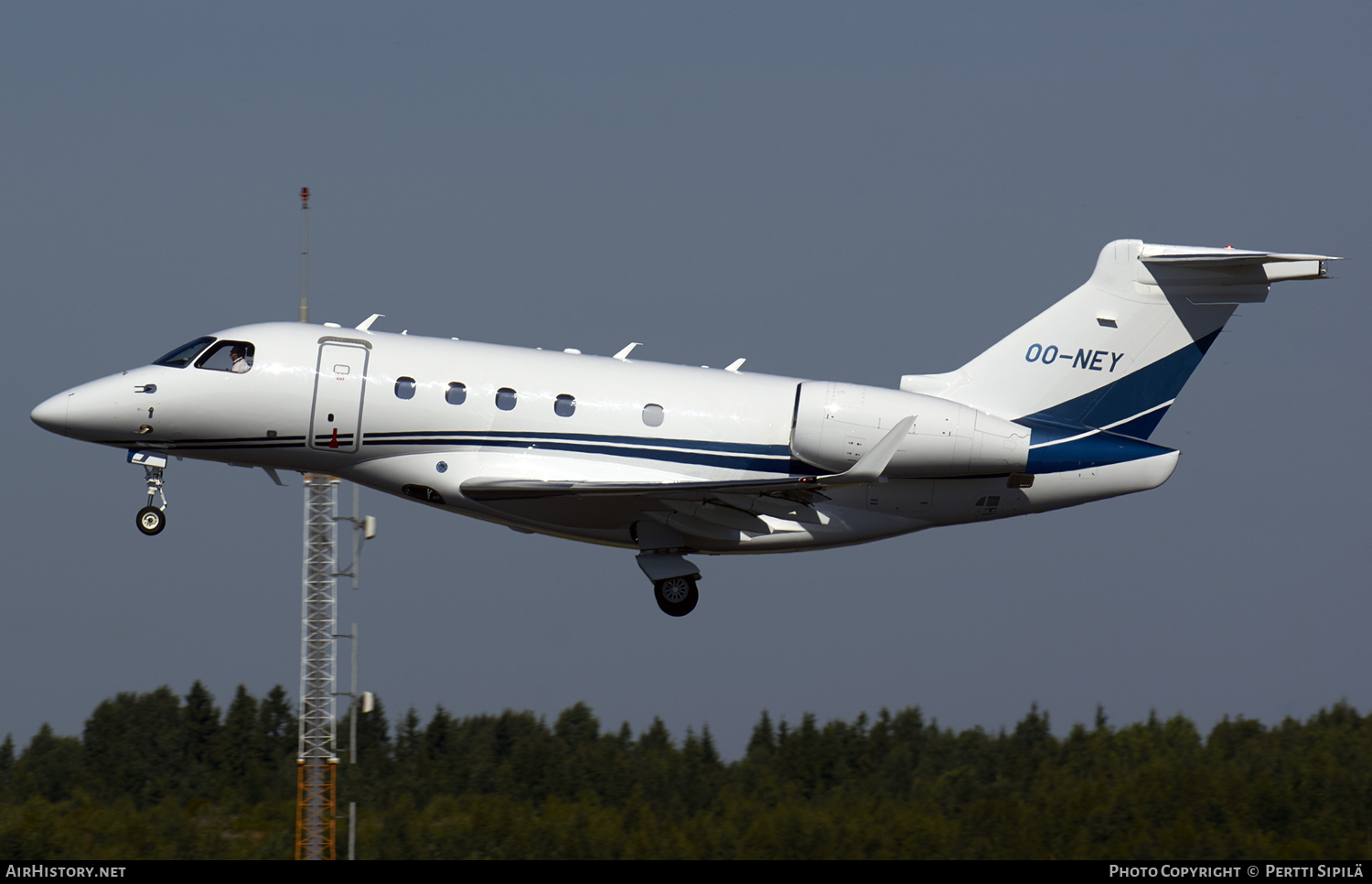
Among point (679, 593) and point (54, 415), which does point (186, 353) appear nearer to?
point (54, 415)

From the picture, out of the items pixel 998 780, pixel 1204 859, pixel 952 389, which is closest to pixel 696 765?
pixel 998 780

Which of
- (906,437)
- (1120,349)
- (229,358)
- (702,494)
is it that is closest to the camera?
(702,494)

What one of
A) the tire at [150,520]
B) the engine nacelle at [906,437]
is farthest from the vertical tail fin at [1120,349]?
the tire at [150,520]

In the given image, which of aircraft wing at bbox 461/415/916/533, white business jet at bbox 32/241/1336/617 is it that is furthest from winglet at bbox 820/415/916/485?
white business jet at bbox 32/241/1336/617

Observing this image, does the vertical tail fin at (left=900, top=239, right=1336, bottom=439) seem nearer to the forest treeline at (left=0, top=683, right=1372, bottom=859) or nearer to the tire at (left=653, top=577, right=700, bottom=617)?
the tire at (left=653, top=577, right=700, bottom=617)

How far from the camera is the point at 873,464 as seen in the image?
1750 centimetres

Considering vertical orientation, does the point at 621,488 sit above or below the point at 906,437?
below

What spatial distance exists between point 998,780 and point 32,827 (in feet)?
129

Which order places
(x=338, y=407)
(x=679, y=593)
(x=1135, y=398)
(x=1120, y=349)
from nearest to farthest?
(x=338, y=407) < (x=679, y=593) < (x=1135, y=398) < (x=1120, y=349)

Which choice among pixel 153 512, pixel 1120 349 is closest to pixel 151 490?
pixel 153 512

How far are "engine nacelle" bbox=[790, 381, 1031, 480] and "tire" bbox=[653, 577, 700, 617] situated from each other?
2.39 meters

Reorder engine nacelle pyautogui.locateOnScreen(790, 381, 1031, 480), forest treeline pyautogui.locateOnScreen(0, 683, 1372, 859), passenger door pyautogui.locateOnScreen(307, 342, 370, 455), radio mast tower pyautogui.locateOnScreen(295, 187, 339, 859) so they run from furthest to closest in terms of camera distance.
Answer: forest treeline pyautogui.locateOnScreen(0, 683, 1372, 859)
radio mast tower pyautogui.locateOnScreen(295, 187, 339, 859)
passenger door pyautogui.locateOnScreen(307, 342, 370, 455)
engine nacelle pyautogui.locateOnScreen(790, 381, 1031, 480)

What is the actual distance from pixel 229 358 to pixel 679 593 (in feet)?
21.5

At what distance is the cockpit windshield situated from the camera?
1989 cm
